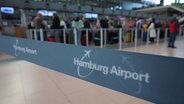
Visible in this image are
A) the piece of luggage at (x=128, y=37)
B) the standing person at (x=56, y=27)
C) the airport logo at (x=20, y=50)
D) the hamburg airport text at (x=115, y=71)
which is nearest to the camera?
the hamburg airport text at (x=115, y=71)

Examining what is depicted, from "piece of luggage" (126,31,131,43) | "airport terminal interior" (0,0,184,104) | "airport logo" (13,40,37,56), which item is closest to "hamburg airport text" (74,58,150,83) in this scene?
"airport terminal interior" (0,0,184,104)

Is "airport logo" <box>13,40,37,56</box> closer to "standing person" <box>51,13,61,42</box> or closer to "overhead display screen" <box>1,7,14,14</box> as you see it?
"standing person" <box>51,13,61,42</box>

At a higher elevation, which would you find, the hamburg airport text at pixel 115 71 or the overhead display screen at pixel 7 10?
the overhead display screen at pixel 7 10

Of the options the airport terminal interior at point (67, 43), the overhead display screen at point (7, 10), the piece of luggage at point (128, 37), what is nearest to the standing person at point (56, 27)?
the airport terminal interior at point (67, 43)

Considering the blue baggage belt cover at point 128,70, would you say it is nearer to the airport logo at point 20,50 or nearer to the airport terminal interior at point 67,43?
the airport terminal interior at point 67,43

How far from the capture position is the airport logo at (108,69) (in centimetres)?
137

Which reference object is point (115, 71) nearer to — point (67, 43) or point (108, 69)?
point (108, 69)

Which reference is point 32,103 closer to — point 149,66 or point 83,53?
point 83,53

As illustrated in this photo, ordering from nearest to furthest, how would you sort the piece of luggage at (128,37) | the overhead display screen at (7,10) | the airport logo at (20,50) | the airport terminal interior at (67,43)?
the airport terminal interior at (67,43) → the airport logo at (20,50) → the piece of luggage at (128,37) → the overhead display screen at (7,10)

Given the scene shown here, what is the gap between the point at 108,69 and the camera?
1603 millimetres

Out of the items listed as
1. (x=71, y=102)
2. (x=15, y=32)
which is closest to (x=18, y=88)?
(x=71, y=102)

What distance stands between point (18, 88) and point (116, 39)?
5.12m

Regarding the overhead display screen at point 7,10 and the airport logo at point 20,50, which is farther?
the overhead display screen at point 7,10

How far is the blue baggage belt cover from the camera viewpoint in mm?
1186
